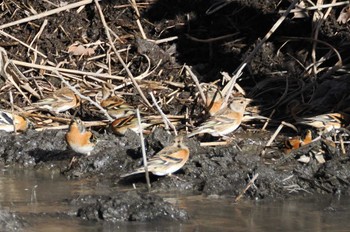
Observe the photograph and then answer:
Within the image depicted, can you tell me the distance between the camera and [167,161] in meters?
10.0

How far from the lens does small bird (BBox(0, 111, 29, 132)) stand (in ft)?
40.0

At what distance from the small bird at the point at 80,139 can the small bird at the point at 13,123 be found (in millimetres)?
1085

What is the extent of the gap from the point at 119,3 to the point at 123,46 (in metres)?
0.97

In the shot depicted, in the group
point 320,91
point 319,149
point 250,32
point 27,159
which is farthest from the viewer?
point 250,32

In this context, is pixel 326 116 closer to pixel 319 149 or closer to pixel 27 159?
pixel 319 149

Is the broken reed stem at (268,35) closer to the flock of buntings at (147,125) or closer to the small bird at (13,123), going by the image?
the flock of buntings at (147,125)

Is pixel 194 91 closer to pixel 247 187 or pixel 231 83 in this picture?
pixel 231 83

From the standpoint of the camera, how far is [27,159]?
455 inches

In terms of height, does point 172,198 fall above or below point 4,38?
above

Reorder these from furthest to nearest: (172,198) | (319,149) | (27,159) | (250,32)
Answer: (250,32) < (27,159) < (319,149) < (172,198)

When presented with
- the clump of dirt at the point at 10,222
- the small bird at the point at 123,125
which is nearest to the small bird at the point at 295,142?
the small bird at the point at 123,125

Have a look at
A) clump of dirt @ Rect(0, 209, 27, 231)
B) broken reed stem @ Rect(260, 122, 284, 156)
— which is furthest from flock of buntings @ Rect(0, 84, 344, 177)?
clump of dirt @ Rect(0, 209, 27, 231)

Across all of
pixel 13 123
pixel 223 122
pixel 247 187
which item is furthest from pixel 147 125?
pixel 247 187

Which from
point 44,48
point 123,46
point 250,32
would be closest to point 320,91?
point 250,32
